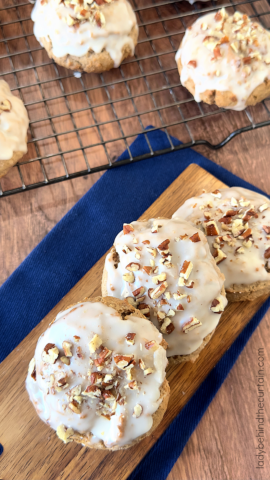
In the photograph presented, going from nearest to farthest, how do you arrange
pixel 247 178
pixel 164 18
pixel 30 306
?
pixel 30 306, pixel 247 178, pixel 164 18

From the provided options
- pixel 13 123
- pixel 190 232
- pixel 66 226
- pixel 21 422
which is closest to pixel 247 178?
pixel 190 232

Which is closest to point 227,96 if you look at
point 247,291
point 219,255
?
point 219,255

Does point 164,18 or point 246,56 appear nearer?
point 246,56

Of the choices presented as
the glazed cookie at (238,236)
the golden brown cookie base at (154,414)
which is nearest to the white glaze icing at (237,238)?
the glazed cookie at (238,236)

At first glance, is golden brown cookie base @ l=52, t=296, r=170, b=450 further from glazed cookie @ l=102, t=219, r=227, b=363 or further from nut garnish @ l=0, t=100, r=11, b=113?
nut garnish @ l=0, t=100, r=11, b=113

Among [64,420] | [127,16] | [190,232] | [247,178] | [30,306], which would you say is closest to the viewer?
[64,420]

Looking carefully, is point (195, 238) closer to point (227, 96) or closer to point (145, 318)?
point (145, 318)

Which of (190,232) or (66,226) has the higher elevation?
(66,226)

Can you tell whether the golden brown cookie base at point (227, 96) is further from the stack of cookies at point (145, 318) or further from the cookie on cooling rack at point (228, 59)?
the stack of cookies at point (145, 318)

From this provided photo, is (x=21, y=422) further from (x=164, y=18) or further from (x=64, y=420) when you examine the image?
(x=164, y=18)
